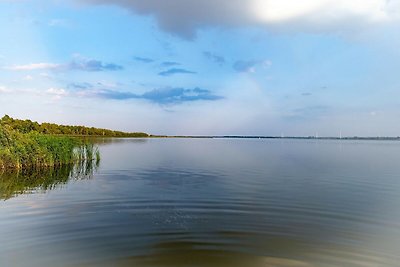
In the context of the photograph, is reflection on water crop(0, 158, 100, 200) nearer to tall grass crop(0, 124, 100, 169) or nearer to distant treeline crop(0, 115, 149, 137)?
tall grass crop(0, 124, 100, 169)

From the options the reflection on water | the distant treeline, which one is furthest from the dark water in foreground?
the distant treeline

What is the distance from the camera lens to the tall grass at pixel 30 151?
951 inches

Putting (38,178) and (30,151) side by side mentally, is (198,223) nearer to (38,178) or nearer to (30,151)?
(38,178)

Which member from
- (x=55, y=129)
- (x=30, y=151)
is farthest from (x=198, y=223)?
(x=55, y=129)

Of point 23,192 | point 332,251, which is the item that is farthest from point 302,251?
point 23,192

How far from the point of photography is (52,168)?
26.0 metres

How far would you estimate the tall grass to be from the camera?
951 inches

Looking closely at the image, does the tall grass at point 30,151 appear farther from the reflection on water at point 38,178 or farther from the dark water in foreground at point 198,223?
the dark water in foreground at point 198,223

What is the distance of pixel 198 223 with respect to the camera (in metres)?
11.3

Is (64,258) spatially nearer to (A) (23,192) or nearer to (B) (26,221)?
(B) (26,221)

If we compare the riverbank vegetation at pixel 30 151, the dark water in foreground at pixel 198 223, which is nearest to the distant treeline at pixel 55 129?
the riverbank vegetation at pixel 30 151

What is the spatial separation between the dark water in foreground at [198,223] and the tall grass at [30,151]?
5.09 meters

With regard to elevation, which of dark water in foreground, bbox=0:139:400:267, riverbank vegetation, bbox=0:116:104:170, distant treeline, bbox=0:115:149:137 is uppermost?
distant treeline, bbox=0:115:149:137

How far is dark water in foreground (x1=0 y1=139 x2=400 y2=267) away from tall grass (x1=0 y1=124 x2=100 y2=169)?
16.7 ft
